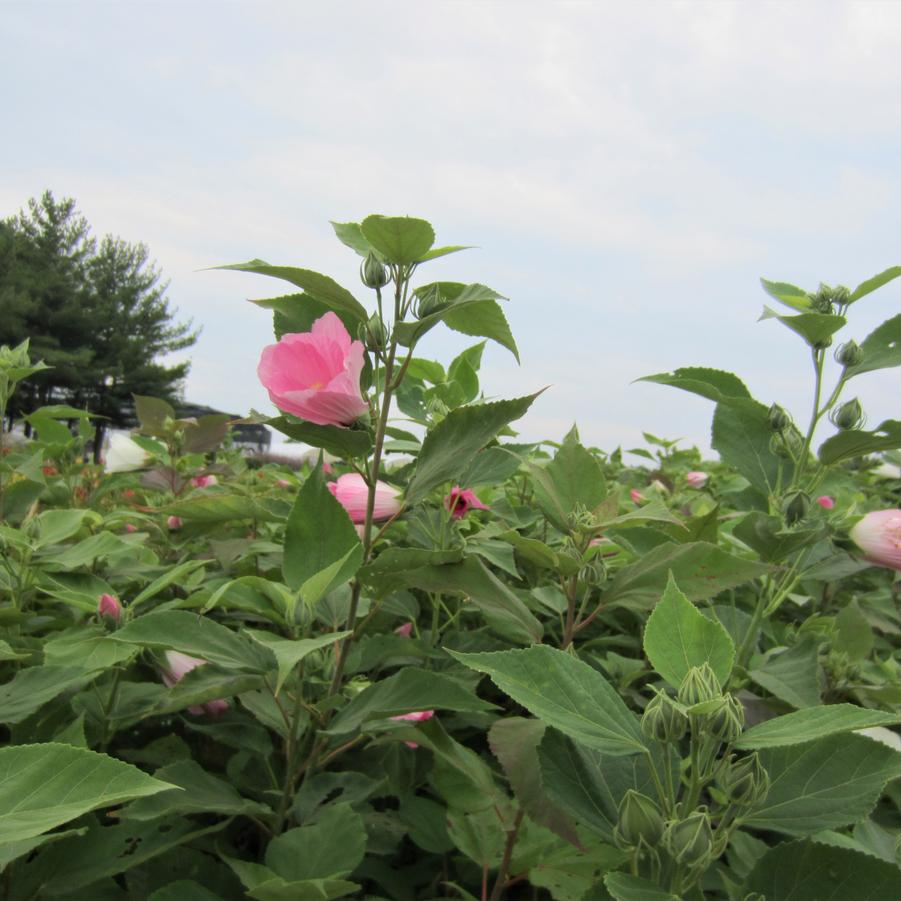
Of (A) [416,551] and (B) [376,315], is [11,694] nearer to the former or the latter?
(A) [416,551]

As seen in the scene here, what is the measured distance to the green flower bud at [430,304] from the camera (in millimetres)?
1030

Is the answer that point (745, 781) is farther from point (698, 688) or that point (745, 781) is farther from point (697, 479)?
point (697, 479)

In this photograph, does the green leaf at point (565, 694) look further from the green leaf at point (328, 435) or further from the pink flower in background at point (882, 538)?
the pink flower in background at point (882, 538)

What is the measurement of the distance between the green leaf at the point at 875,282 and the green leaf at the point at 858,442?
9.1 inches

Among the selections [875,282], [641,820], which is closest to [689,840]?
[641,820]

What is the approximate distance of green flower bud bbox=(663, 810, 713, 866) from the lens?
26.0 inches

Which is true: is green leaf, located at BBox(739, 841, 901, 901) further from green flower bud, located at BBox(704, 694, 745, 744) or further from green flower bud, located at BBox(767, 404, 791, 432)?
green flower bud, located at BBox(767, 404, 791, 432)

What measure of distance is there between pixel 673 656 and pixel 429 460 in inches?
16.2

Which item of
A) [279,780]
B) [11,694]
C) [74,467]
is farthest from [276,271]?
[74,467]

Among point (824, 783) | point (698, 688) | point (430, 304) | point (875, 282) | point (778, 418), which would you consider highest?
point (875, 282)

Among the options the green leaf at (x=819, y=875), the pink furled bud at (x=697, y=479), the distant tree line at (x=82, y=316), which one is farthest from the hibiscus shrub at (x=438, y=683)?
the distant tree line at (x=82, y=316)

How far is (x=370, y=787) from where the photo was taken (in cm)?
104

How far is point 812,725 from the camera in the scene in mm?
686

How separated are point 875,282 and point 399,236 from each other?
0.75 metres
